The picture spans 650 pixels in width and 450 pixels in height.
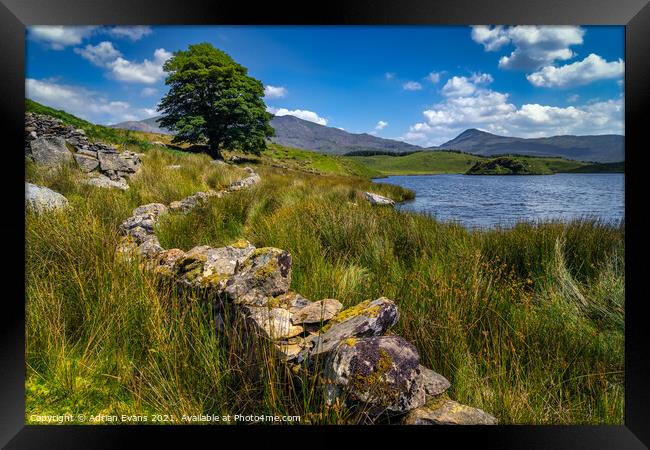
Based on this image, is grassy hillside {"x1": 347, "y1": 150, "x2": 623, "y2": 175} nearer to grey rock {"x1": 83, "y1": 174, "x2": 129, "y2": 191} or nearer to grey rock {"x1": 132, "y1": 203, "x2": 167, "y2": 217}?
grey rock {"x1": 132, "y1": 203, "x2": 167, "y2": 217}

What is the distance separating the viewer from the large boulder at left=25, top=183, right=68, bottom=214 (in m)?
3.16

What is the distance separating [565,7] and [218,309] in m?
2.55

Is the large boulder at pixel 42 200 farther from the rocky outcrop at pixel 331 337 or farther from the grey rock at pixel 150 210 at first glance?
the rocky outcrop at pixel 331 337

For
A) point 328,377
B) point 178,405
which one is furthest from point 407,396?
point 178,405

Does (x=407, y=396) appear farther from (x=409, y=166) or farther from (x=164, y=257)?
(x=409, y=166)

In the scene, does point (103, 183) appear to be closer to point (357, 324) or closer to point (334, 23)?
point (334, 23)

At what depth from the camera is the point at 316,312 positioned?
1.74 metres

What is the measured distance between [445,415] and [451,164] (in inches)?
853

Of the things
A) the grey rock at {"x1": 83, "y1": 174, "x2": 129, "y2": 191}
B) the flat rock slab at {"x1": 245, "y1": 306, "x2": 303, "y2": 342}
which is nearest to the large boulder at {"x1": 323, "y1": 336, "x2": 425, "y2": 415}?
the flat rock slab at {"x1": 245, "y1": 306, "x2": 303, "y2": 342}

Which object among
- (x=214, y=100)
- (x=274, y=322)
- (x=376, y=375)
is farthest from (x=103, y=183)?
(x=376, y=375)

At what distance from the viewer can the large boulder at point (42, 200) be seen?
316 cm

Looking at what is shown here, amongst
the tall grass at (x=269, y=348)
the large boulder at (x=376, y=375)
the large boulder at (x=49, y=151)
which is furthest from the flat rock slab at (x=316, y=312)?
the large boulder at (x=49, y=151)
